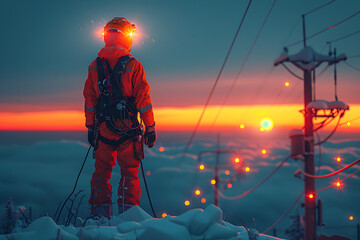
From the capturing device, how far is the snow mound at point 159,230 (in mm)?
3482

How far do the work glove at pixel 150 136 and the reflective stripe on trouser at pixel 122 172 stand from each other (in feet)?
0.85

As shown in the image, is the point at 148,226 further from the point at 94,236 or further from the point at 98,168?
the point at 98,168

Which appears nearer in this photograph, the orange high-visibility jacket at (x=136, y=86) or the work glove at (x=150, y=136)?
the orange high-visibility jacket at (x=136, y=86)

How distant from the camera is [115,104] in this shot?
6320mm

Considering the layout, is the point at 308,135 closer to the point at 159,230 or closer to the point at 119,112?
the point at 119,112

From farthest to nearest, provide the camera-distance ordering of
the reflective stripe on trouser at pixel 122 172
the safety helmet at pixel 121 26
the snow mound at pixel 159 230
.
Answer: the safety helmet at pixel 121 26 < the reflective stripe on trouser at pixel 122 172 < the snow mound at pixel 159 230

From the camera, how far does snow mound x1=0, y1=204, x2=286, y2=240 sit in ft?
11.4

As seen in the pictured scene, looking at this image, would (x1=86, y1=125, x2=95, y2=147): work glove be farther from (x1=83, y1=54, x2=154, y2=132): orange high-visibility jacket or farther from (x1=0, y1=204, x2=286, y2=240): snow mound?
Result: (x1=0, y1=204, x2=286, y2=240): snow mound

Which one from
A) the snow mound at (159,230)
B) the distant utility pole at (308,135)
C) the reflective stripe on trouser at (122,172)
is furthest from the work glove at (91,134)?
the distant utility pole at (308,135)

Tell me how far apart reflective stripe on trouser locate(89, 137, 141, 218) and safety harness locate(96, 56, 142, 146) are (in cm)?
14

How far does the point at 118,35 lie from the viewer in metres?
6.41

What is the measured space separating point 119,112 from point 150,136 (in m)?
0.63

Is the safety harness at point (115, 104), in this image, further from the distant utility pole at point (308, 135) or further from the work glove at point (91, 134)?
the distant utility pole at point (308, 135)

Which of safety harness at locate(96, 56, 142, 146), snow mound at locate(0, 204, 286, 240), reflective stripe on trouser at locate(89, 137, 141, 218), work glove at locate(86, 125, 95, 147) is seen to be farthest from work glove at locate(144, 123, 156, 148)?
snow mound at locate(0, 204, 286, 240)
